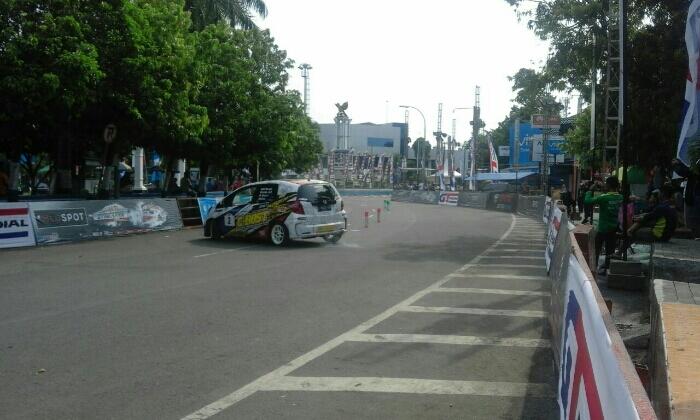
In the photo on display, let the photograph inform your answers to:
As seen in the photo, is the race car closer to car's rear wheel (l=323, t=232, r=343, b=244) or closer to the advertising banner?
car's rear wheel (l=323, t=232, r=343, b=244)

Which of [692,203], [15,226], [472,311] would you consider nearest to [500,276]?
[472,311]

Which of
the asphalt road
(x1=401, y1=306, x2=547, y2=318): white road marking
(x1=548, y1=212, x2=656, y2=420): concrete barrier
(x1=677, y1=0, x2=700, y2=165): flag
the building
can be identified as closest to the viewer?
(x1=548, y1=212, x2=656, y2=420): concrete barrier

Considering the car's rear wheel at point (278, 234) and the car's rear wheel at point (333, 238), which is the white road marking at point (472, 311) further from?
the car's rear wheel at point (333, 238)

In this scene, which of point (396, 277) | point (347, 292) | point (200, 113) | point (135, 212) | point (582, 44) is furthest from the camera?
point (200, 113)

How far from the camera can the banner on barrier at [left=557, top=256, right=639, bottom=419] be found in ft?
8.01

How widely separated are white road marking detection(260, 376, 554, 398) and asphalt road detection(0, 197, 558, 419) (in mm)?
17

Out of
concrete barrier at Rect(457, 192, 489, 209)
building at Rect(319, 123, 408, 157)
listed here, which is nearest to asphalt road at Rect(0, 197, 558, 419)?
concrete barrier at Rect(457, 192, 489, 209)

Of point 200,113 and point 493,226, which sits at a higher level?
point 200,113

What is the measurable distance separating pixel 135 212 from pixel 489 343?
1574 cm

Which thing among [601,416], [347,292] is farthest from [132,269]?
[601,416]

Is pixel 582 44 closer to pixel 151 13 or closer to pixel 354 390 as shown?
pixel 151 13

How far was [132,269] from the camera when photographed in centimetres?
1295

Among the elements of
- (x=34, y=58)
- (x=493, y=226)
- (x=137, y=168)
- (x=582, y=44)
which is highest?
(x=582, y=44)

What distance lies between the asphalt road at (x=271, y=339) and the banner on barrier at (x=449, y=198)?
36288 millimetres
